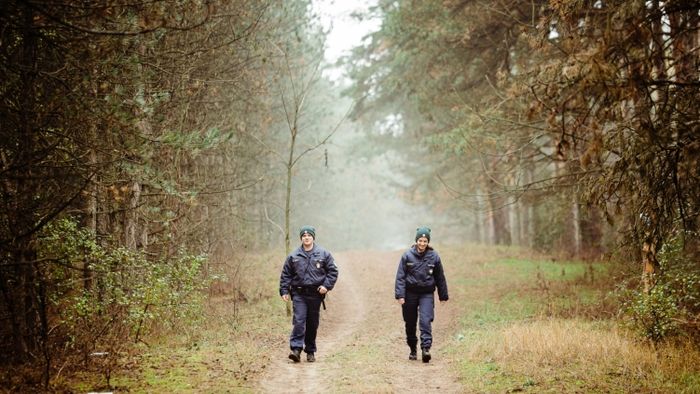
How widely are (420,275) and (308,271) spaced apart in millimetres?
1920

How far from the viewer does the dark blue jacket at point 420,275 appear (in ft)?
31.0

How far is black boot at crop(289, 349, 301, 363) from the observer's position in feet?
29.6

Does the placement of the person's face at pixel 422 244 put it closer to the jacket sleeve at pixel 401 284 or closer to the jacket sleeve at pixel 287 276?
the jacket sleeve at pixel 401 284

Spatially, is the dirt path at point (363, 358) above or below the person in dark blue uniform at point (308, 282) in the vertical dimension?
below

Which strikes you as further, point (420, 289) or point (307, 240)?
point (420, 289)

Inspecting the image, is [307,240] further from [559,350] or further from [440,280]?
[559,350]

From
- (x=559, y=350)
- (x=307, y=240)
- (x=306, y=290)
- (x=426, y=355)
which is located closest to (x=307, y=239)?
(x=307, y=240)

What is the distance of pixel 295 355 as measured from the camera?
9008 millimetres

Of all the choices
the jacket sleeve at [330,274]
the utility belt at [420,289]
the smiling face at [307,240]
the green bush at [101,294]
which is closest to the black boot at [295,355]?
the jacket sleeve at [330,274]

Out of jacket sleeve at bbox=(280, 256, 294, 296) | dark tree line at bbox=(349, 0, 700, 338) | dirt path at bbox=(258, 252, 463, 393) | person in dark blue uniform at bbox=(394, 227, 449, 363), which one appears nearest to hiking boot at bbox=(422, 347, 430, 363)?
person in dark blue uniform at bbox=(394, 227, 449, 363)

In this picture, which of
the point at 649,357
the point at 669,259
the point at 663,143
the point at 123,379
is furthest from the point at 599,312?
the point at 123,379

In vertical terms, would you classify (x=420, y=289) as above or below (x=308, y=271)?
below

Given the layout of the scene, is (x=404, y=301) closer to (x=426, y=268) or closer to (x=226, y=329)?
(x=426, y=268)

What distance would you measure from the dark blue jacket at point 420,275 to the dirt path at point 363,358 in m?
1.21
